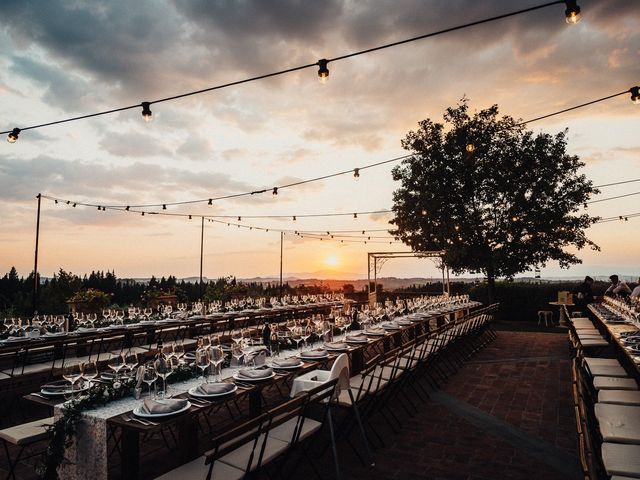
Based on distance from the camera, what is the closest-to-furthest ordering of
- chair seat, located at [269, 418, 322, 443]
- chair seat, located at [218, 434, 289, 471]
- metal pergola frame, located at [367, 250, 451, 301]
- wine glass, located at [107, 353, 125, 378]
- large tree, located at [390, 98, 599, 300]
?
1. chair seat, located at [218, 434, 289, 471]
2. chair seat, located at [269, 418, 322, 443]
3. wine glass, located at [107, 353, 125, 378]
4. metal pergola frame, located at [367, 250, 451, 301]
5. large tree, located at [390, 98, 599, 300]

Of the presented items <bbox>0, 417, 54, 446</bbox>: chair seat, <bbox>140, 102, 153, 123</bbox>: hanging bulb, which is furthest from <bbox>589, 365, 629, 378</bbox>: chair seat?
<bbox>140, 102, 153, 123</bbox>: hanging bulb

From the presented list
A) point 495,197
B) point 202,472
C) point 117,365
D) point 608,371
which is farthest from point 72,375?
point 495,197

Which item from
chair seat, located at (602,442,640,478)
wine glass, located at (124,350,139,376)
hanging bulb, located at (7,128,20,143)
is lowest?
chair seat, located at (602,442,640,478)

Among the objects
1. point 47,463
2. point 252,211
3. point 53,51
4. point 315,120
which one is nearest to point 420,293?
point 252,211

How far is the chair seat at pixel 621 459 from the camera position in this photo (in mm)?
2354

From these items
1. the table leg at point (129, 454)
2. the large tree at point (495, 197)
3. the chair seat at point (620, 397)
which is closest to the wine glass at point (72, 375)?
the table leg at point (129, 454)

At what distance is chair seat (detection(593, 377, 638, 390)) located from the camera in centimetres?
414

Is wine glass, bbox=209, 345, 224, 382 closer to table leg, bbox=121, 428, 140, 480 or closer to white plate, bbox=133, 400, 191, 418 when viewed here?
white plate, bbox=133, 400, 191, 418

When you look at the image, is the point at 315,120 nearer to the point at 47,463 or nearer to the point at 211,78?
the point at 211,78

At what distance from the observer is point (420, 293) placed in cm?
1753

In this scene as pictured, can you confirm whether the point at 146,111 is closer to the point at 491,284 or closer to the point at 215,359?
the point at 215,359

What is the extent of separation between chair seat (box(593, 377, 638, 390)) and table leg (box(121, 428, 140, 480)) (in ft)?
14.3

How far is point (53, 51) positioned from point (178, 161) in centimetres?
486

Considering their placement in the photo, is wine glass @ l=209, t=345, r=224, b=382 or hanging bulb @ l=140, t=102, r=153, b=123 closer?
wine glass @ l=209, t=345, r=224, b=382
